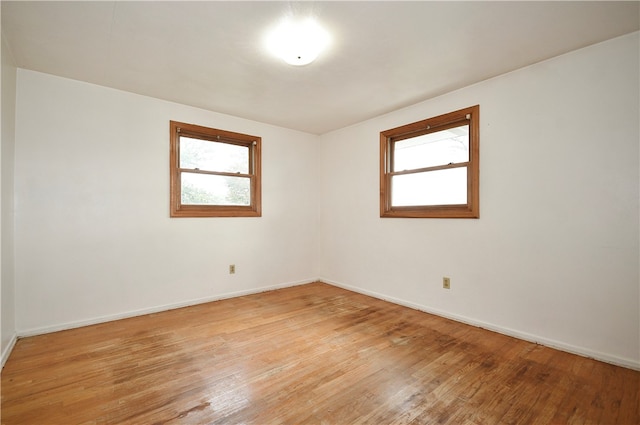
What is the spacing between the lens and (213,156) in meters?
3.80

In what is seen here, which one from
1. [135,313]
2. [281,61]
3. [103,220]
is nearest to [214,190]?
[103,220]

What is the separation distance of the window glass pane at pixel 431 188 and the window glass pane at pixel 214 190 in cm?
206

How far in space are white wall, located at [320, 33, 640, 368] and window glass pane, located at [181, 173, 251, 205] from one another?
2306mm

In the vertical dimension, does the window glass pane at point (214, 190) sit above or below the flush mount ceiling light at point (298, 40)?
below

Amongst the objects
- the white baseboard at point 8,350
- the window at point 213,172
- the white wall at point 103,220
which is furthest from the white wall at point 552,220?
the white baseboard at point 8,350

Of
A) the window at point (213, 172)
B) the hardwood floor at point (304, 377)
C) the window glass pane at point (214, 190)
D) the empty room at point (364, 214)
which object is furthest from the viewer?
the window glass pane at point (214, 190)

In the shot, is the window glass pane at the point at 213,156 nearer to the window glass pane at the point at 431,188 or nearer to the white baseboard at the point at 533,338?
the window glass pane at the point at 431,188

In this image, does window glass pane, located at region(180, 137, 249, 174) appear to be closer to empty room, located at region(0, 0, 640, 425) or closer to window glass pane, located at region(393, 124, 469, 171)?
empty room, located at region(0, 0, 640, 425)

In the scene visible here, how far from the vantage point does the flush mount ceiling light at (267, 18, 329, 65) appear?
1.99 metres

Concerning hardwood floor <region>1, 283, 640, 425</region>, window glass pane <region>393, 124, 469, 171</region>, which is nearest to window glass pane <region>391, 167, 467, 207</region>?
window glass pane <region>393, 124, 469, 171</region>

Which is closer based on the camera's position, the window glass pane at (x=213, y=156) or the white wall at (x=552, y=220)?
the white wall at (x=552, y=220)

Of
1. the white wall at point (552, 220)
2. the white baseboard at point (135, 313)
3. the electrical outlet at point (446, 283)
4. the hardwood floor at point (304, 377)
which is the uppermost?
the white wall at point (552, 220)

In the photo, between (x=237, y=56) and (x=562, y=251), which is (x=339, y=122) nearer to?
(x=237, y=56)

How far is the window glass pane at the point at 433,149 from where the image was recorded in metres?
3.11
